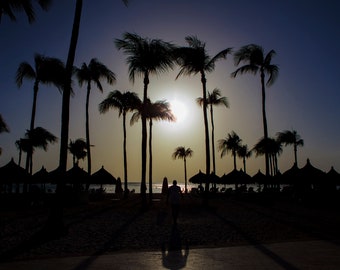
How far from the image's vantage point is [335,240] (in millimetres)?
10117

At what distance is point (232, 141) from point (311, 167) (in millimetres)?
34463

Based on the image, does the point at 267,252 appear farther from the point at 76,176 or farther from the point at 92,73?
the point at 92,73

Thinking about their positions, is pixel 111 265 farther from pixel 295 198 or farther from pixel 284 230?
pixel 295 198

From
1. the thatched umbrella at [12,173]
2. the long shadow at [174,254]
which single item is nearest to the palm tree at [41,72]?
the thatched umbrella at [12,173]

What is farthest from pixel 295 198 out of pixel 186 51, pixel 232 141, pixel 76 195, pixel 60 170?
pixel 232 141

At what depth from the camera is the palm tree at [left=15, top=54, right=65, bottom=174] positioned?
23125 mm

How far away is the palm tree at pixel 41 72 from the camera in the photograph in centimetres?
2312

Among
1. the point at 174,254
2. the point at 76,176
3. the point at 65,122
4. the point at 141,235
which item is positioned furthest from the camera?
the point at 76,176

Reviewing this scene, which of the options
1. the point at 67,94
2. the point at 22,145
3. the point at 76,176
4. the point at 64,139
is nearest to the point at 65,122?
the point at 64,139

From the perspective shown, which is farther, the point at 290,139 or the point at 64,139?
the point at 290,139

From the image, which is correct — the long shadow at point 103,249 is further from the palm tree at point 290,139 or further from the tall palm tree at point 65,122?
the palm tree at point 290,139

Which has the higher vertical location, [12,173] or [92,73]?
[92,73]

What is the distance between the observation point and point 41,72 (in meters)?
24.4

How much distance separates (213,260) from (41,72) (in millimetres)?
20285
